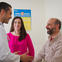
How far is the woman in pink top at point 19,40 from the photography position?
219cm

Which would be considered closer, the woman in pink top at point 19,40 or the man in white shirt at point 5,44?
the man in white shirt at point 5,44

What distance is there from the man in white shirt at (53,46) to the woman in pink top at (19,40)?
11.6 inches

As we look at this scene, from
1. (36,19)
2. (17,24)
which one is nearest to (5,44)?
(17,24)

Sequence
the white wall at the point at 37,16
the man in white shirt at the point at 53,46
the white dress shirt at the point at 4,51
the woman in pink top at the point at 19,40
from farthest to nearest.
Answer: the white wall at the point at 37,16, the woman in pink top at the point at 19,40, the man in white shirt at the point at 53,46, the white dress shirt at the point at 4,51

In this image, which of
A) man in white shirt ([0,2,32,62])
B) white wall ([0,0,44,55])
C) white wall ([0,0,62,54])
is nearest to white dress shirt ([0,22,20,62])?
man in white shirt ([0,2,32,62])

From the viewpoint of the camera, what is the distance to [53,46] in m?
1.94

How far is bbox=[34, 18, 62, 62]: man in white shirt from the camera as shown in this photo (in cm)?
185

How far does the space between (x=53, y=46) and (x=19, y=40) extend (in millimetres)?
629

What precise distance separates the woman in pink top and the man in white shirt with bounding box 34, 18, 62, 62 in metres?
0.29

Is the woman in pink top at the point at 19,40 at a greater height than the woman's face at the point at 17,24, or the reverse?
the woman's face at the point at 17,24

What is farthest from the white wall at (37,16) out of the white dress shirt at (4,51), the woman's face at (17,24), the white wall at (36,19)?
the white dress shirt at (4,51)

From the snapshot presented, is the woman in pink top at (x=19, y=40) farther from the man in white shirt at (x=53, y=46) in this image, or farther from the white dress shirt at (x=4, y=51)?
the white dress shirt at (x=4, y=51)

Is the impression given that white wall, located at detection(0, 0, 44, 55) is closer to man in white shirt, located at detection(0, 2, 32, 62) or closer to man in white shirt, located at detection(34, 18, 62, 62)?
man in white shirt, located at detection(34, 18, 62, 62)

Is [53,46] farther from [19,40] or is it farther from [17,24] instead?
[17,24]
